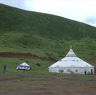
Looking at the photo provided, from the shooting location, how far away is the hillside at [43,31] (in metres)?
113

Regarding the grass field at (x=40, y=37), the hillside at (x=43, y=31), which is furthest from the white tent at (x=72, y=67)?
the hillside at (x=43, y=31)

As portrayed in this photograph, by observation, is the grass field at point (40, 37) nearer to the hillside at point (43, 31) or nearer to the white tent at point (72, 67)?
the hillside at point (43, 31)

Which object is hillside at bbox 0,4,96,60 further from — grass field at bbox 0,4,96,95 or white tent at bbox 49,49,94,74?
white tent at bbox 49,49,94,74

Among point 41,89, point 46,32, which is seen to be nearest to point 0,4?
point 46,32

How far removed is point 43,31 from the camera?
140 meters

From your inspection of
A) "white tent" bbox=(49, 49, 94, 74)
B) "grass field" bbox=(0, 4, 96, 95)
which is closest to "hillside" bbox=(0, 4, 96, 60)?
"grass field" bbox=(0, 4, 96, 95)

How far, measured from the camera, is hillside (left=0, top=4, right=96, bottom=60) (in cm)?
11272

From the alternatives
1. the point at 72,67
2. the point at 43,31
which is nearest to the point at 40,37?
the point at 43,31

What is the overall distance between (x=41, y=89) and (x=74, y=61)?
92.0 feet

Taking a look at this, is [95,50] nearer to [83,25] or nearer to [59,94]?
[83,25]

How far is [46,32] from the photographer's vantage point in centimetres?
14062

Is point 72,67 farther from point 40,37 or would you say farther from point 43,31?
point 43,31

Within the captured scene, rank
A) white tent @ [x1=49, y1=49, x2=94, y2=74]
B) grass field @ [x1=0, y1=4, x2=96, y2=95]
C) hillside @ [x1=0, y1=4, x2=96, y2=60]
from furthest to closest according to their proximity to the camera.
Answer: hillside @ [x1=0, y1=4, x2=96, y2=60] < grass field @ [x1=0, y1=4, x2=96, y2=95] < white tent @ [x1=49, y1=49, x2=94, y2=74]

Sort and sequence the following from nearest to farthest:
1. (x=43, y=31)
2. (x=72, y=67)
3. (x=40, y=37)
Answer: (x=72, y=67) → (x=40, y=37) → (x=43, y=31)
